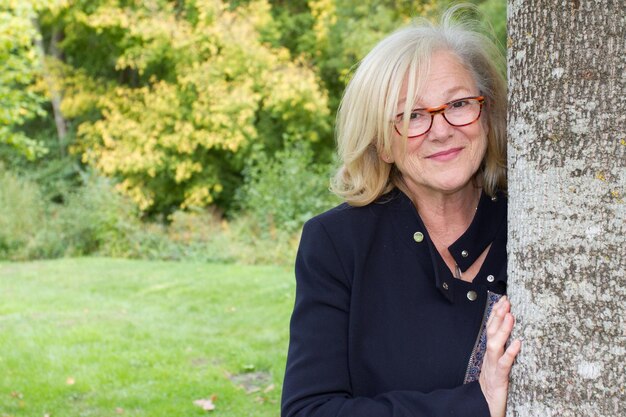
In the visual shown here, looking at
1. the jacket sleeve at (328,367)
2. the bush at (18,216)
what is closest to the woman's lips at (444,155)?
the jacket sleeve at (328,367)

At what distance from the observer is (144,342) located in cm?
796

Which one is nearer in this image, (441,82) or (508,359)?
(508,359)

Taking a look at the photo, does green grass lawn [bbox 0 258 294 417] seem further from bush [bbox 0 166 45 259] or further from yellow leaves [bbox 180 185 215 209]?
yellow leaves [bbox 180 185 215 209]

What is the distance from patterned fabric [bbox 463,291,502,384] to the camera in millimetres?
2229

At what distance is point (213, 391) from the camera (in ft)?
21.0

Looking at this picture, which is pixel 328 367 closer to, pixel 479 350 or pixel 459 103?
pixel 479 350

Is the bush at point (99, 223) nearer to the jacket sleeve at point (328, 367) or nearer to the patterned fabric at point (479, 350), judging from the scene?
the jacket sleeve at point (328, 367)

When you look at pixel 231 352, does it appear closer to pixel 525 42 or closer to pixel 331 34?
pixel 525 42

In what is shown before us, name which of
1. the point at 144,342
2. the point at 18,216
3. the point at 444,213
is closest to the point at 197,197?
the point at 18,216

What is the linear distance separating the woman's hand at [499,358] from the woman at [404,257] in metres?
0.10

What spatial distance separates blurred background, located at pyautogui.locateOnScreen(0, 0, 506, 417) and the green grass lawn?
0.23ft

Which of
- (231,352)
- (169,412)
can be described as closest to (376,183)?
(169,412)

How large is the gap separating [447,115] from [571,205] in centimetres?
58

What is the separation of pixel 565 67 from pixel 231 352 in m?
6.13
